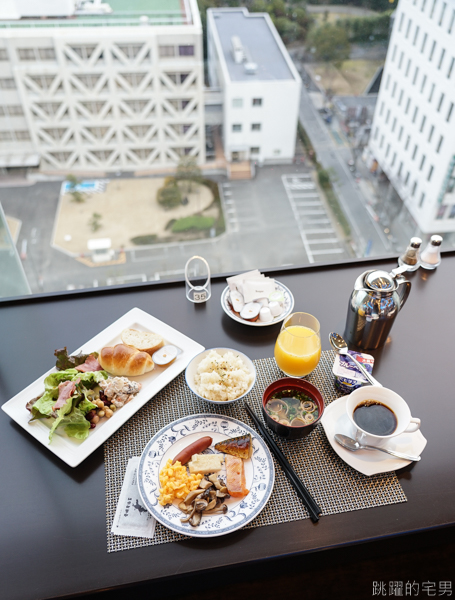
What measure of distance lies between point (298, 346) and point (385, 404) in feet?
0.69

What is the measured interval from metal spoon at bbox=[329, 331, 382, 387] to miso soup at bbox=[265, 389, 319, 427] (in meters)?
0.16

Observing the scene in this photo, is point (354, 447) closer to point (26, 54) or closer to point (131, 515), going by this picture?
point (131, 515)

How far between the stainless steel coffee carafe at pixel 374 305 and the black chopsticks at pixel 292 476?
1.12 ft

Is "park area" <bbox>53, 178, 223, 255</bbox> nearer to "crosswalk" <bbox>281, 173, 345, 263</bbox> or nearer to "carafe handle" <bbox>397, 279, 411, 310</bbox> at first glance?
"crosswalk" <bbox>281, 173, 345, 263</bbox>

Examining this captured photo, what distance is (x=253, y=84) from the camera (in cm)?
183

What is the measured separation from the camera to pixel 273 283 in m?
1.31

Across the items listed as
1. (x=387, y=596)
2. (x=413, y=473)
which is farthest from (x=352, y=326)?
(x=387, y=596)

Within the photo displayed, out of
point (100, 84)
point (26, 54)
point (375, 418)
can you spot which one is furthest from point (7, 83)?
point (375, 418)

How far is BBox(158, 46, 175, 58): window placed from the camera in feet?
5.69

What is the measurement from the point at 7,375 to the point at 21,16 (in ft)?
4.05

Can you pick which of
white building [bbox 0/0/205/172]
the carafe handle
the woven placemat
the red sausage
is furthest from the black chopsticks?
white building [bbox 0/0/205/172]

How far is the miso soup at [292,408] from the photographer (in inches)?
38.0

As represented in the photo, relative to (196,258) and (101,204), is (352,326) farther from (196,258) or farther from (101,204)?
(101,204)

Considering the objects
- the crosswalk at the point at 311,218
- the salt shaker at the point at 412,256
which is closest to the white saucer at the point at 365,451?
the salt shaker at the point at 412,256
